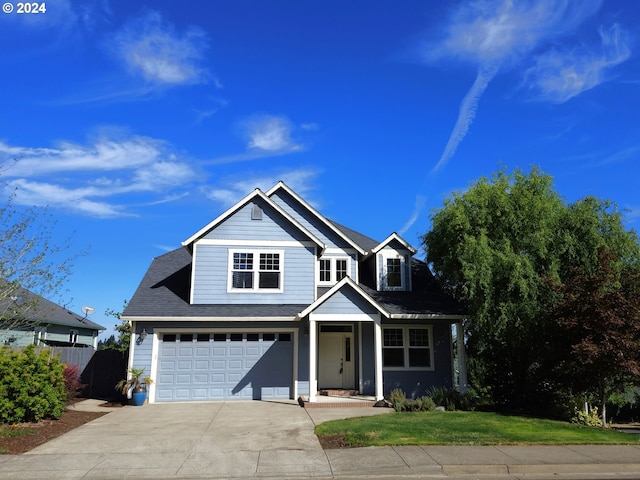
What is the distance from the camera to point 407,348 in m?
18.9

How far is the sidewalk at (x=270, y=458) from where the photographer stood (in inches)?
327

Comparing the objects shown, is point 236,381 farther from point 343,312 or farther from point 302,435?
point 302,435

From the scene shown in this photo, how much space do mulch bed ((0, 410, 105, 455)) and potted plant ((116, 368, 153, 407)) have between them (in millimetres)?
1534

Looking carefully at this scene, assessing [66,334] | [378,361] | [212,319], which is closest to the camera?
[378,361]

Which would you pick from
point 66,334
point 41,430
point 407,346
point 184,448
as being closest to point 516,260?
point 407,346

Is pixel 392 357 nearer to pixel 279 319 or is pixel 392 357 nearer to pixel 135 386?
pixel 279 319

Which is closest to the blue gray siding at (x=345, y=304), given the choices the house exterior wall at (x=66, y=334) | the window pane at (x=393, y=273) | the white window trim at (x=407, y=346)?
the white window trim at (x=407, y=346)

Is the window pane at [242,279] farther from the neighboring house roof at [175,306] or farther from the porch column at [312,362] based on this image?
the porch column at [312,362]

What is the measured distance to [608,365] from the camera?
13625 millimetres

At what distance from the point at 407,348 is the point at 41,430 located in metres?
12.3

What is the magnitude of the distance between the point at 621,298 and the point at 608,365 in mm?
1905

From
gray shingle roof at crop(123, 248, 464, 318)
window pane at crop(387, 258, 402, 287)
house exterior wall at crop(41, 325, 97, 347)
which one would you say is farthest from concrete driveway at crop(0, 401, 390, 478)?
house exterior wall at crop(41, 325, 97, 347)

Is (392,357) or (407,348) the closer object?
(392,357)

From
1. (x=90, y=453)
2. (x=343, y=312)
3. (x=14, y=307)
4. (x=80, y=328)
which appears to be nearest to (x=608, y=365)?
(x=343, y=312)
